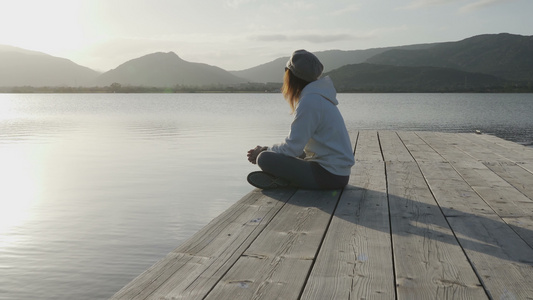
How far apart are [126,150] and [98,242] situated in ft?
25.6

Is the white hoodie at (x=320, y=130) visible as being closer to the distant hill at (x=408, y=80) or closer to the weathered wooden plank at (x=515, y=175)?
the weathered wooden plank at (x=515, y=175)

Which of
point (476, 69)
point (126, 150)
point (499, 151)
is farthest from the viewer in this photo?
point (476, 69)

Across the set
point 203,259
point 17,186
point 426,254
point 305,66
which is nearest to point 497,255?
point 426,254

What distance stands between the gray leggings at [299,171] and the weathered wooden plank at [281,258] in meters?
0.52

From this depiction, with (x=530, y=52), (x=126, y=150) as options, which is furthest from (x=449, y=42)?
(x=126, y=150)

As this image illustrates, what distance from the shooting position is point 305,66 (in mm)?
4023

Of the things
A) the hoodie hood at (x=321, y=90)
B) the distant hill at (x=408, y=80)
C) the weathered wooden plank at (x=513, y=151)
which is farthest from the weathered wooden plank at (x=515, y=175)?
the distant hill at (x=408, y=80)

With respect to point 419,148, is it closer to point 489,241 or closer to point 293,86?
point 293,86

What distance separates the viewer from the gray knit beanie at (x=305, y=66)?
402cm

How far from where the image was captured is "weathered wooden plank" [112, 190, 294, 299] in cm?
212

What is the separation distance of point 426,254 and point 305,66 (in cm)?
199

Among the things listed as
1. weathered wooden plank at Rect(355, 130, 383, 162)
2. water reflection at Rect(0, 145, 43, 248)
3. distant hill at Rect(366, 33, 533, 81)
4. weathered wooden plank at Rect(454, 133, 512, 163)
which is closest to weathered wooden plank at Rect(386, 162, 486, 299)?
weathered wooden plank at Rect(355, 130, 383, 162)

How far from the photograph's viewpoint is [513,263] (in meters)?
2.46

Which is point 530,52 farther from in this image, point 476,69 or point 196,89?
point 196,89
